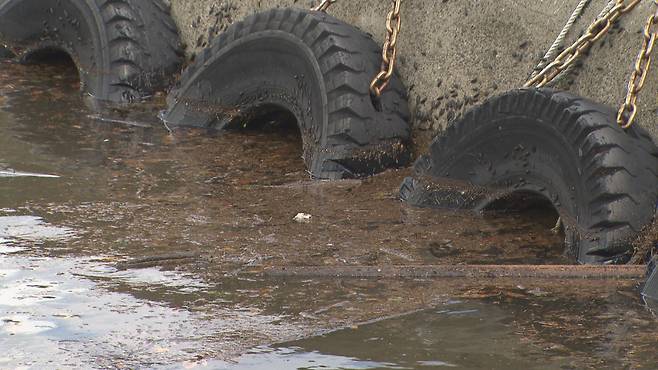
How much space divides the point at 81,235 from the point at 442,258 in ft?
4.76

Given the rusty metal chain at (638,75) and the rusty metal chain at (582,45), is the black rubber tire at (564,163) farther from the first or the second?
the rusty metal chain at (582,45)

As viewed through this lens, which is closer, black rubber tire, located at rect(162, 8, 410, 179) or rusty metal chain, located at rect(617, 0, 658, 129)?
rusty metal chain, located at rect(617, 0, 658, 129)

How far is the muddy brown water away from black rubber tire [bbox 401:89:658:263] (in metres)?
0.18

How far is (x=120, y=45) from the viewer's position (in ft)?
26.6

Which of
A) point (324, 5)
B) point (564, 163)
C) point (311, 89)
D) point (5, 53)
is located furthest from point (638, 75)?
point (5, 53)

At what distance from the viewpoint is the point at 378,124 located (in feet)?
21.1

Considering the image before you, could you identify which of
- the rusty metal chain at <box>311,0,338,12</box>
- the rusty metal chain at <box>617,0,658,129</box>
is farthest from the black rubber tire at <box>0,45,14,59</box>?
the rusty metal chain at <box>617,0,658,129</box>

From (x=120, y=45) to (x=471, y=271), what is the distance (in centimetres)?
397

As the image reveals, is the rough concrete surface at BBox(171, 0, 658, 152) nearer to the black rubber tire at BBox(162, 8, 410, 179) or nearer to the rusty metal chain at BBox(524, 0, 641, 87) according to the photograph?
the rusty metal chain at BBox(524, 0, 641, 87)

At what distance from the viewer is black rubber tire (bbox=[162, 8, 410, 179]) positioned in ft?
21.0

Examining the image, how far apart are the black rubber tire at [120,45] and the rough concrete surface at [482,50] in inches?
60.8

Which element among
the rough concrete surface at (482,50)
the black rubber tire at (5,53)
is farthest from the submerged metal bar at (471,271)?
the black rubber tire at (5,53)

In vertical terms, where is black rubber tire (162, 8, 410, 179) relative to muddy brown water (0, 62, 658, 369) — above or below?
above

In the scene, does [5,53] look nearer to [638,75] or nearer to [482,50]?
[482,50]
